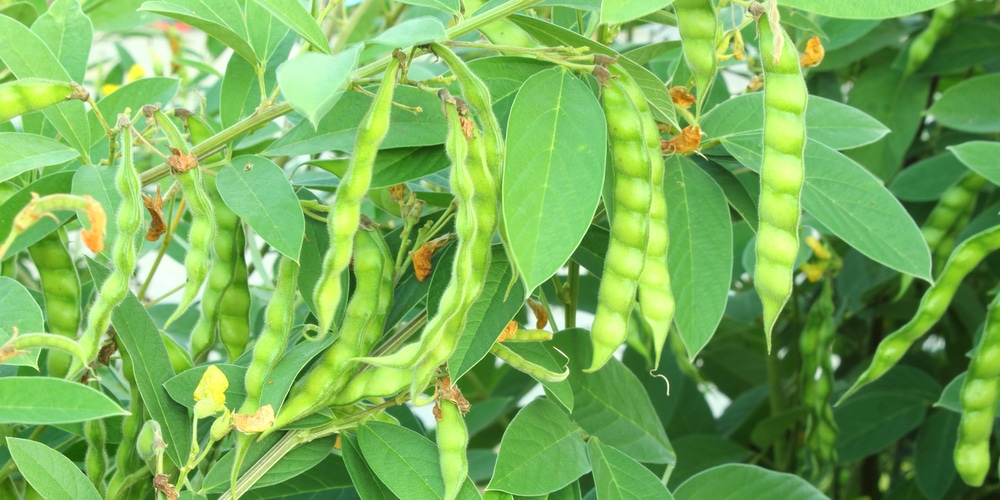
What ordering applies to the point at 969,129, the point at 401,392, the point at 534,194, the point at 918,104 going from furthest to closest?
1. the point at 918,104
2. the point at 969,129
3. the point at 401,392
4. the point at 534,194

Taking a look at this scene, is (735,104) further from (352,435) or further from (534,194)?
(352,435)

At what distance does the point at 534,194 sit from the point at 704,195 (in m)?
0.28

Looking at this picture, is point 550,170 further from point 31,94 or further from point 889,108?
point 889,108

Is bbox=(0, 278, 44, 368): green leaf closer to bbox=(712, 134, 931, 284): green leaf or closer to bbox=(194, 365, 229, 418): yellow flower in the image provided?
bbox=(194, 365, 229, 418): yellow flower

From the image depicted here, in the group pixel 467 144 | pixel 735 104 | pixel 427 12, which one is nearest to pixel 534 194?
pixel 467 144

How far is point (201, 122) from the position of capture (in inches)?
40.0

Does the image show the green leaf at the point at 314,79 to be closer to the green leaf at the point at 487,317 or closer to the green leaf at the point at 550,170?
the green leaf at the point at 550,170

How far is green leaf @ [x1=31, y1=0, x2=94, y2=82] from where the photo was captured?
1026 mm

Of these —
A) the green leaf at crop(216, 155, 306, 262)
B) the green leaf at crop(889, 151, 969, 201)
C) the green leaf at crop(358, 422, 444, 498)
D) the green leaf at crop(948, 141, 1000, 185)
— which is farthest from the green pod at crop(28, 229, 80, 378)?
the green leaf at crop(889, 151, 969, 201)

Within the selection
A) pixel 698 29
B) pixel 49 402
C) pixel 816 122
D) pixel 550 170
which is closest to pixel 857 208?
pixel 816 122

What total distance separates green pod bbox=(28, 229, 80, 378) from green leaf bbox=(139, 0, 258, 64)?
0.26 m

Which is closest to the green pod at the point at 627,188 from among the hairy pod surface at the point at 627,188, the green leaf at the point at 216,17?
the hairy pod surface at the point at 627,188

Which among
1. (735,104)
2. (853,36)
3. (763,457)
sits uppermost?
(735,104)

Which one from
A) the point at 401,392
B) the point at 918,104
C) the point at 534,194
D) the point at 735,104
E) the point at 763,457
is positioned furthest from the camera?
the point at 763,457
